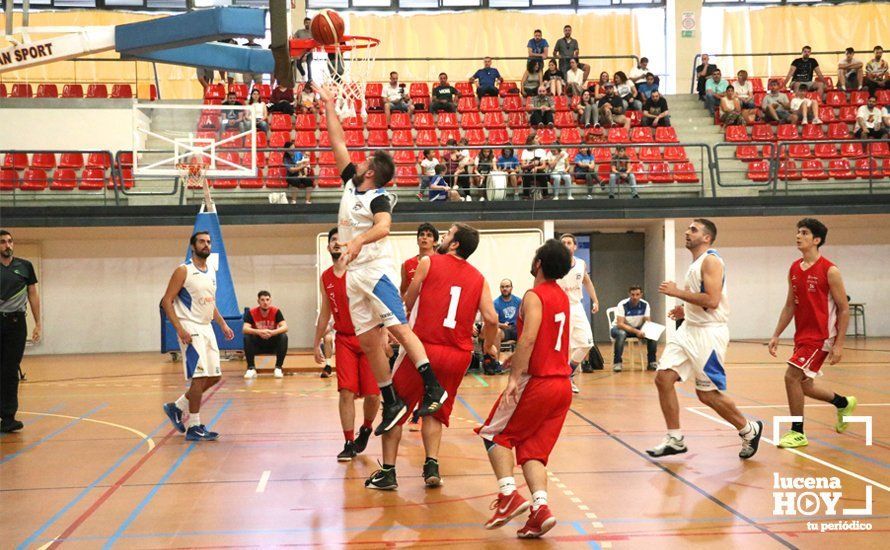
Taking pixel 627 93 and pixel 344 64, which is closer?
pixel 344 64

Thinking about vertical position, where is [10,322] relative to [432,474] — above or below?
above

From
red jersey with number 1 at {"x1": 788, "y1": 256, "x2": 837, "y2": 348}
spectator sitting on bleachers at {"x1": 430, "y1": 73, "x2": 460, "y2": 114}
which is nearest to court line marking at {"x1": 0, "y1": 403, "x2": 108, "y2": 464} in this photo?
red jersey with number 1 at {"x1": 788, "y1": 256, "x2": 837, "y2": 348}

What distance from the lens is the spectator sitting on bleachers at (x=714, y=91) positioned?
23.1 m

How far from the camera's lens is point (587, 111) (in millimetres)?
21781

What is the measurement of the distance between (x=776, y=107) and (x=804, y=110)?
2.27 feet

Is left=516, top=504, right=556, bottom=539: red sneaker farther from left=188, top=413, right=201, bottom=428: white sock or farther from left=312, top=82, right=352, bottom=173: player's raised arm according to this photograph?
left=188, top=413, right=201, bottom=428: white sock

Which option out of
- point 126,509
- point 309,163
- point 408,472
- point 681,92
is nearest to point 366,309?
point 408,472

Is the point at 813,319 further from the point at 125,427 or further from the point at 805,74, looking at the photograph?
the point at 805,74

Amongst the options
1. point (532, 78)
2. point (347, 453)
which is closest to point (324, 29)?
point (347, 453)

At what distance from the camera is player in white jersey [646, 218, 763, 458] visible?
695 centimetres

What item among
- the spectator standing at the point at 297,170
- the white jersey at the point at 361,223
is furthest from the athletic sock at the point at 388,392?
the spectator standing at the point at 297,170

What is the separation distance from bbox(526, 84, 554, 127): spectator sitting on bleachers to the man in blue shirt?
1469mm

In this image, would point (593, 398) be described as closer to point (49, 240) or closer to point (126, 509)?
point (126, 509)

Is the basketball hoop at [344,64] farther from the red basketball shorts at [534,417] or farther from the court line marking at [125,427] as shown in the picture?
the red basketball shorts at [534,417]
